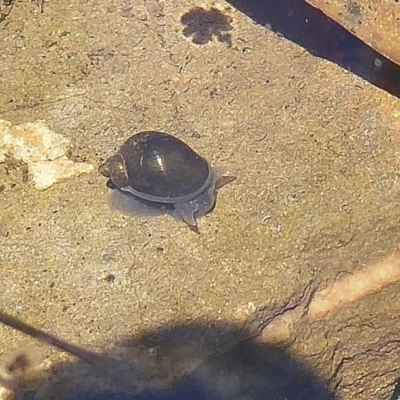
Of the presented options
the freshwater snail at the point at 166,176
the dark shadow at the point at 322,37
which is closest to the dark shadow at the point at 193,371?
the freshwater snail at the point at 166,176

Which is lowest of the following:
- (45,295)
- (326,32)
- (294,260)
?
(45,295)

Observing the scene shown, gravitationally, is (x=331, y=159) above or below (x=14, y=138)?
above

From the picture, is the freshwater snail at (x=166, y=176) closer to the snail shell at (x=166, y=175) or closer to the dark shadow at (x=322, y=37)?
the snail shell at (x=166, y=175)

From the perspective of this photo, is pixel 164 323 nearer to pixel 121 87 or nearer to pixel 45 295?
pixel 45 295

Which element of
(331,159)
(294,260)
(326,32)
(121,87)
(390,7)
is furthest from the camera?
(326,32)

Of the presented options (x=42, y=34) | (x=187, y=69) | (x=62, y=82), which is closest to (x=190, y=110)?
(x=187, y=69)

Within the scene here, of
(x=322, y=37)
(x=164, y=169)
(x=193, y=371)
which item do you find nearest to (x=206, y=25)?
(x=322, y=37)

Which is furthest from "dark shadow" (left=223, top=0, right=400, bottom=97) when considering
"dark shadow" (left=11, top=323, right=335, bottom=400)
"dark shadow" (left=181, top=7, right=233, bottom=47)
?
"dark shadow" (left=11, top=323, right=335, bottom=400)

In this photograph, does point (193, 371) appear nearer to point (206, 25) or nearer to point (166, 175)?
point (166, 175)
